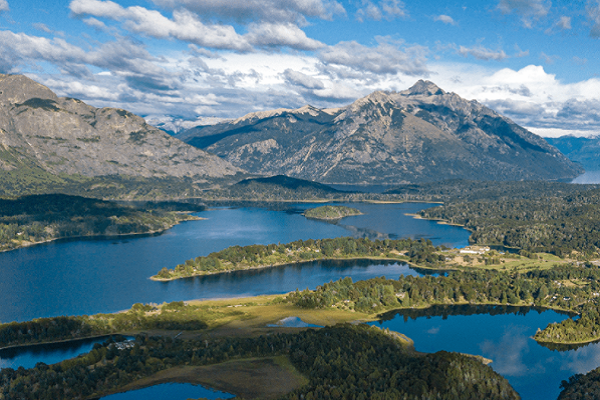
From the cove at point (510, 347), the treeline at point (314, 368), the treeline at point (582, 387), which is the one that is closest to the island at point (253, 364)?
the treeline at point (314, 368)

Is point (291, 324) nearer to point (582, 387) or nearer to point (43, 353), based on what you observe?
point (43, 353)

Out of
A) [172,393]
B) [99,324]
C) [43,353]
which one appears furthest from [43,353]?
[172,393]

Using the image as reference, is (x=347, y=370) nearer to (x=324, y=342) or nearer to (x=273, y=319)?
(x=324, y=342)

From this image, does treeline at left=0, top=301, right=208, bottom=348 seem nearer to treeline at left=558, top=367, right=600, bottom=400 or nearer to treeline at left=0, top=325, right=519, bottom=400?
treeline at left=0, top=325, right=519, bottom=400

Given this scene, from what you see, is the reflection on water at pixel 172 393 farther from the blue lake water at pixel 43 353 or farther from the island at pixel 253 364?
the blue lake water at pixel 43 353

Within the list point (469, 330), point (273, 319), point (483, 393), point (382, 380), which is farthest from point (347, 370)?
point (469, 330)

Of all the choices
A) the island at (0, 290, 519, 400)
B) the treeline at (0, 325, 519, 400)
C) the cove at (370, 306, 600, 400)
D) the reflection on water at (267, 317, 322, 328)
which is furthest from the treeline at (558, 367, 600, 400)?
the reflection on water at (267, 317, 322, 328)
